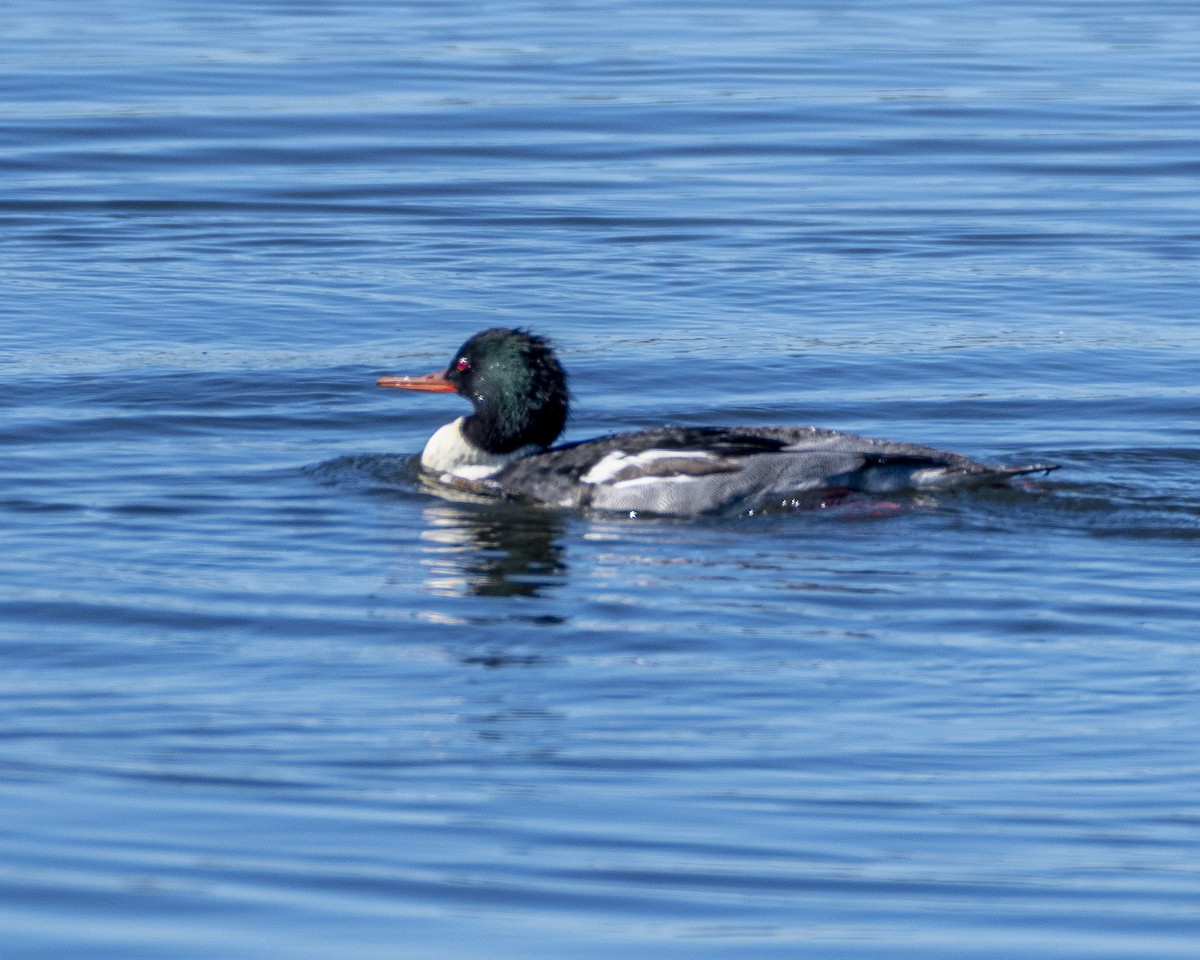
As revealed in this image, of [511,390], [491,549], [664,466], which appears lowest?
[491,549]

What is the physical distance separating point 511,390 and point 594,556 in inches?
74.1

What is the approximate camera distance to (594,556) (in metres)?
10.5

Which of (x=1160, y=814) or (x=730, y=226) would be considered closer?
(x=1160, y=814)

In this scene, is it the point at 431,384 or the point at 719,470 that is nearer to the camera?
the point at 719,470

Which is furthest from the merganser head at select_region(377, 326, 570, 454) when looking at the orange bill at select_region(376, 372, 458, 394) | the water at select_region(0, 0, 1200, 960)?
the water at select_region(0, 0, 1200, 960)

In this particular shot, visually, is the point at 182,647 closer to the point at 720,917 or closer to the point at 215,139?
the point at 720,917

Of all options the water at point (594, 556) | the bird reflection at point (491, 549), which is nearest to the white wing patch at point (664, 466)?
the water at point (594, 556)

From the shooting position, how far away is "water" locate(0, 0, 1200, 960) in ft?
20.7

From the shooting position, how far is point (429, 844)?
6543 mm

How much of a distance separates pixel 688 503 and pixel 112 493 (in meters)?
2.89

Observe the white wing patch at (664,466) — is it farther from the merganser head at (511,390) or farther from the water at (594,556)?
the merganser head at (511,390)

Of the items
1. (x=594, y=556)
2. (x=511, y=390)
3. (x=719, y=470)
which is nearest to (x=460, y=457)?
(x=511, y=390)

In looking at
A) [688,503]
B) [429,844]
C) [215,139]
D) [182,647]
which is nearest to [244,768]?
[429,844]

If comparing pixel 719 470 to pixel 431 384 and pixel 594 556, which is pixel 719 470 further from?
pixel 431 384
